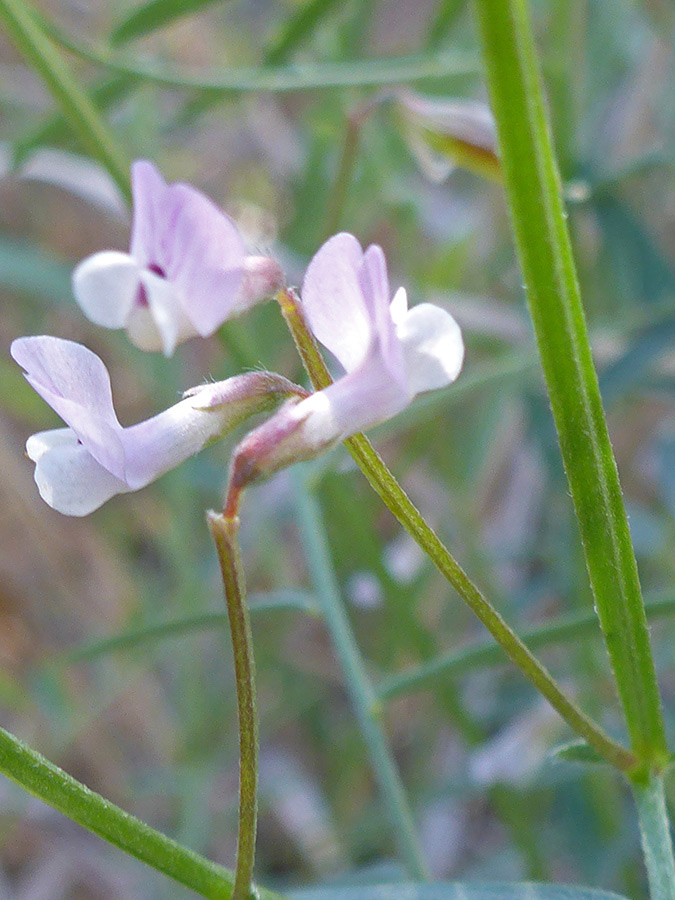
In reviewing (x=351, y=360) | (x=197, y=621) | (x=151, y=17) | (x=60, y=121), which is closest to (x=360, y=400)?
(x=351, y=360)

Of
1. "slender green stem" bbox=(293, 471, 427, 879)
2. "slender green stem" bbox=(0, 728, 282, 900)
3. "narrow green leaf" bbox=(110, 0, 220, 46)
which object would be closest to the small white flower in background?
"narrow green leaf" bbox=(110, 0, 220, 46)

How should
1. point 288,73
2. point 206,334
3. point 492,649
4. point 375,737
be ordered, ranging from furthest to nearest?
point 288,73 < point 375,737 < point 492,649 < point 206,334

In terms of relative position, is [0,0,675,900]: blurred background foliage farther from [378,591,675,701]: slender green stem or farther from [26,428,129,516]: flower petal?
[26,428,129,516]: flower petal

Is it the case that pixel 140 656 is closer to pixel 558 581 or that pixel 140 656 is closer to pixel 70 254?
pixel 558 581

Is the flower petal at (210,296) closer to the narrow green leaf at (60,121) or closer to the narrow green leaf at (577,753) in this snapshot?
the narrow green leaf at (577,753)

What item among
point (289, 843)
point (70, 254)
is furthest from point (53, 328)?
point (289, 843)

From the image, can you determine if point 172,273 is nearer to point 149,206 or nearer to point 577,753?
point 149,206

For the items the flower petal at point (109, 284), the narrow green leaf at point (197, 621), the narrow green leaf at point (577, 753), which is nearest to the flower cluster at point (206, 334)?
the flower petal at point (109, 284)
